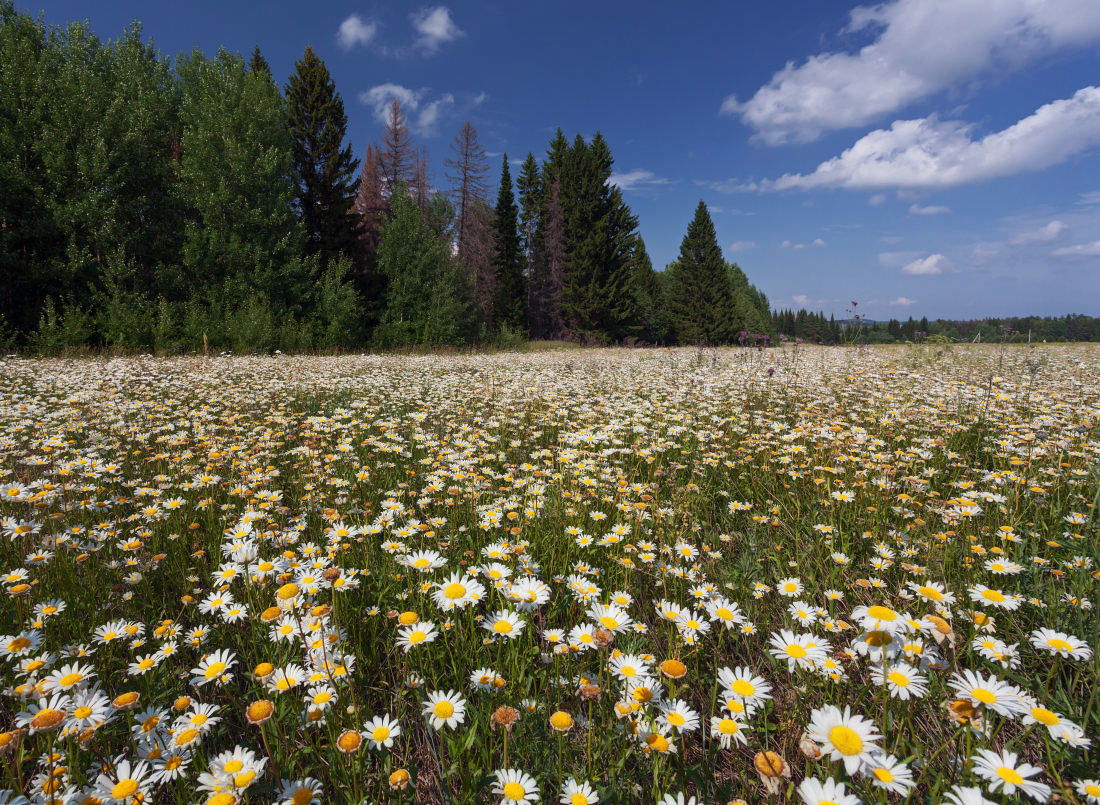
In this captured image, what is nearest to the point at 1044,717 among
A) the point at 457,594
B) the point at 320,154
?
the point at 457,594

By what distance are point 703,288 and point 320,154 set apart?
30.8 metres

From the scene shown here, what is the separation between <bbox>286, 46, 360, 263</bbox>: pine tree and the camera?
24109 mm

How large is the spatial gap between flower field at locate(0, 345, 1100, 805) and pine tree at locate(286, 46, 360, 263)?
22.9 m

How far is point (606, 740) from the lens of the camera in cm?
140

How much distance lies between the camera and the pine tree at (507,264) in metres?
33.5

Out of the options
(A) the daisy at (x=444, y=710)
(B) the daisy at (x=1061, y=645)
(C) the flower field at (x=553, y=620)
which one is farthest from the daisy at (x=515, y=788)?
(B) the daisy at (x=1061, y=645)

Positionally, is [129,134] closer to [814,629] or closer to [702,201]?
[814,629]

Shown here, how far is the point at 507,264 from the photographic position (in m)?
33.9

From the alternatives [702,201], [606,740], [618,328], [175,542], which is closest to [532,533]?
[606,740]

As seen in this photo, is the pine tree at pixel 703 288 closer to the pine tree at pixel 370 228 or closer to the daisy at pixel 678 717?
the pine tree at pixel 370 228

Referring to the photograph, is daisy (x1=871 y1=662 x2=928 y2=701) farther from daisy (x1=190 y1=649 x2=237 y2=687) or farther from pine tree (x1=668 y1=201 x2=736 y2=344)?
pine tree (x1=668 y1=201 x2=736 y2=344)

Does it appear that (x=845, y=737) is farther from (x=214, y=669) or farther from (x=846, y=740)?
(x=214, y=669)

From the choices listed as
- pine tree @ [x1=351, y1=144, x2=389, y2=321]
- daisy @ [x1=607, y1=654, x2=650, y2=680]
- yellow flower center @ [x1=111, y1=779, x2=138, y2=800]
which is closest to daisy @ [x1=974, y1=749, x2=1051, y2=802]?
daisy @ [x1=607, y1=654, x2=650, y2=680]

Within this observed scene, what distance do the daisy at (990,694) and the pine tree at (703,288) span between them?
3973 cm
